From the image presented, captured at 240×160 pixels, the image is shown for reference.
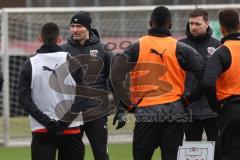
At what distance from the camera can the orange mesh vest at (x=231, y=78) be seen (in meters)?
7.74

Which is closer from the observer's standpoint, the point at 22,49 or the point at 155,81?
the point at 155,81

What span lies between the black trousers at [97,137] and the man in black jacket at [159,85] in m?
1.49

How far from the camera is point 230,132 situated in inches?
308

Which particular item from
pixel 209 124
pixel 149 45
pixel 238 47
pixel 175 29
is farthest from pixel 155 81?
pixel 175 29

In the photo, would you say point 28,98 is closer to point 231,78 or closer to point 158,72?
point 158,72

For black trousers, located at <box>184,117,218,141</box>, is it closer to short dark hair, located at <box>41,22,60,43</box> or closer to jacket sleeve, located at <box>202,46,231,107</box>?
jacket sleeve, located at <box>202,46,231,107</box>

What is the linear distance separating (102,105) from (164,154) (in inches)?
93.8

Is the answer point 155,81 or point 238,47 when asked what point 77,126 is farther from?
point 238,47

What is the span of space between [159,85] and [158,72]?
0.44 feet

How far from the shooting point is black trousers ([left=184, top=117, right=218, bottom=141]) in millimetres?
9266

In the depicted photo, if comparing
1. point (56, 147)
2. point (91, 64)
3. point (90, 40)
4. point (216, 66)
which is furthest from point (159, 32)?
point (91, 64)

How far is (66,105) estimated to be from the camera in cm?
827

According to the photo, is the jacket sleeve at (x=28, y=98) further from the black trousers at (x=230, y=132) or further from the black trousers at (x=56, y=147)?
the black trousers at (x=230, y=132)

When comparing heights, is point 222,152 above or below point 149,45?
below
